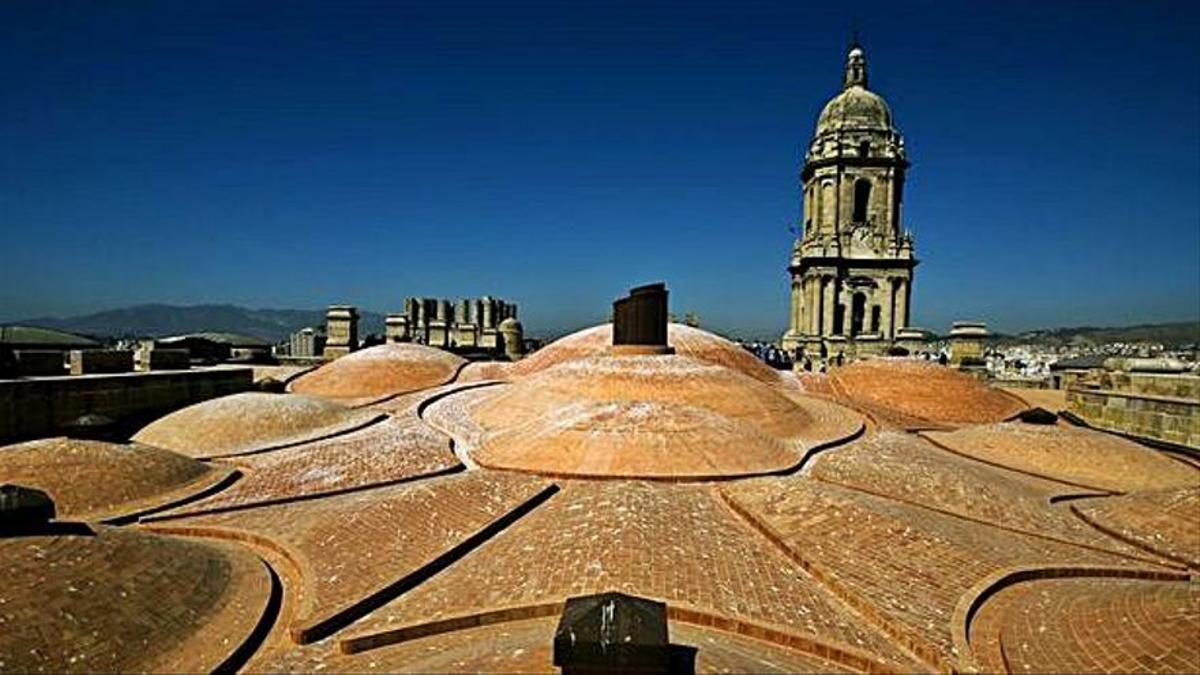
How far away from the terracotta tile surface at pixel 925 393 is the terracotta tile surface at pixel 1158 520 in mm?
9152

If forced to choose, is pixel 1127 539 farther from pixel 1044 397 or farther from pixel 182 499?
pixel 1044 397

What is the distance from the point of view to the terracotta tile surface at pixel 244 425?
13789 mm

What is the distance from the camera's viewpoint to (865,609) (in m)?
6.89

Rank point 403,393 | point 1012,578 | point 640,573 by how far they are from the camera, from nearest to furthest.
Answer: point 640,573 → point 1012,578 → point 403,393

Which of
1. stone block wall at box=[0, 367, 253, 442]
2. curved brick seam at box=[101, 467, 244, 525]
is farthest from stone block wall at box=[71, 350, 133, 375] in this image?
curved brick seam at box=[101, 467, 244, 525]

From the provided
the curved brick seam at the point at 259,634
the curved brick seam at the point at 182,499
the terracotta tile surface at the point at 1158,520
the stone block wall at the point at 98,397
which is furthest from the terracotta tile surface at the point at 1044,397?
the stone block wall at the point at 98,397

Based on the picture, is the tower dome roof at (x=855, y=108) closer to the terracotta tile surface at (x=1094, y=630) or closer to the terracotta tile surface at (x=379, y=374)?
the terracotta tile surface at (x=379, y=374)

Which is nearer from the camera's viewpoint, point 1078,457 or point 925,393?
point 1078,457

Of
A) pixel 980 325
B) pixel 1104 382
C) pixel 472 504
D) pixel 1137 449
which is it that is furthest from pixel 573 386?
pixel 980 325

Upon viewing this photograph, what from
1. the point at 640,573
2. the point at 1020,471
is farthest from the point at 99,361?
the point at 1020,471

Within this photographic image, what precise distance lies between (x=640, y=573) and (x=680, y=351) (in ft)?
49.7

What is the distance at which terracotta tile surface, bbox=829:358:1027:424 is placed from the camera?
20109mm

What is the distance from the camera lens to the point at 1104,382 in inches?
763

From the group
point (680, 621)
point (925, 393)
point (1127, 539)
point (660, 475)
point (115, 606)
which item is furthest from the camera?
point (925, 393)
